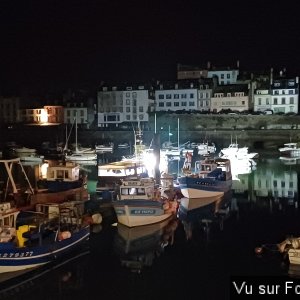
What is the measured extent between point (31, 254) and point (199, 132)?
128 ft

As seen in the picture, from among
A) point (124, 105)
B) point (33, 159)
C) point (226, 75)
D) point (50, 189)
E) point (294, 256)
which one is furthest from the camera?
point (226, 75)

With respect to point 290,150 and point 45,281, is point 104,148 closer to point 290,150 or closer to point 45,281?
point 290,150

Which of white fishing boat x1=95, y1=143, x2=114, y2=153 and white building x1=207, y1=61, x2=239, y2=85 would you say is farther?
white building x1=207, y1=61, x2=239, y2=85

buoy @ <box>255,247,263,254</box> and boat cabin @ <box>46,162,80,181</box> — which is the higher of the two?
boat cabin @ <box>46,162,80,181</box>

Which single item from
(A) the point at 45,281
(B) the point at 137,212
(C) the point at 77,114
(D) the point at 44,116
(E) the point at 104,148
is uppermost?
(C) the point at 77,114

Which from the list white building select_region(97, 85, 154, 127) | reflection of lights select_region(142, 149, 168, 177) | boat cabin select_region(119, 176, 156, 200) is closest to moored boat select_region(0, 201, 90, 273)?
boat cabin select_region(119, 176, 156, 200)

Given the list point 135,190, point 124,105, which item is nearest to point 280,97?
point 124,105

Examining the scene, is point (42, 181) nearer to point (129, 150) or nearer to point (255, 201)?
point (255, 201)

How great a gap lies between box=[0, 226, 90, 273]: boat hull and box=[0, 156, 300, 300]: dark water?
0.32m

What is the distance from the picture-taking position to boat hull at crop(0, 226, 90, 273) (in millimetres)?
12500

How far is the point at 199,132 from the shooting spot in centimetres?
5116

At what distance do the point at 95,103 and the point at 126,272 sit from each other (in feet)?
163

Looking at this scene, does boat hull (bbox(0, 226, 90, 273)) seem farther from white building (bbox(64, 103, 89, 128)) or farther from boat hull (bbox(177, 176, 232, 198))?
white building (bbox(64, 103, 89, 128))

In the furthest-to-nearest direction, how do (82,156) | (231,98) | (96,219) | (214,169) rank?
(231,98), (82,156), (214,169), (96,219)
